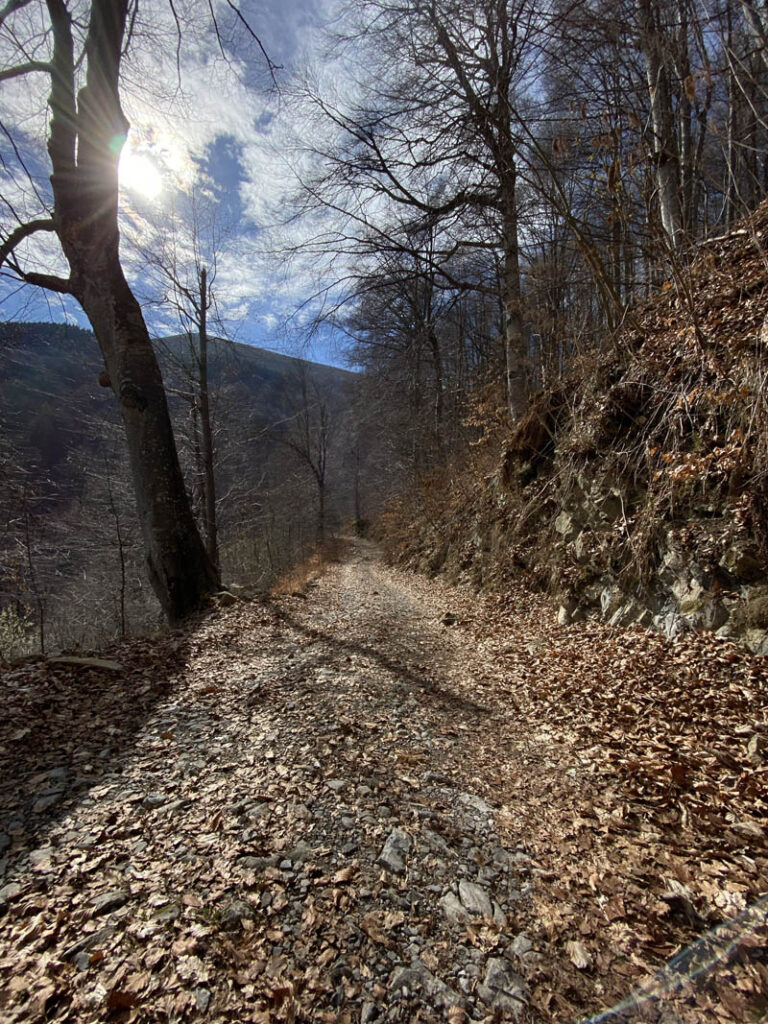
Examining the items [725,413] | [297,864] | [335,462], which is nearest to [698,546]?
[725,413]

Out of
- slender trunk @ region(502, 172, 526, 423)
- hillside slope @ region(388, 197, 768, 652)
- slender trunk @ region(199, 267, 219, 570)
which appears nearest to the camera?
hillside slope @ region(388, 197, 768, 652)

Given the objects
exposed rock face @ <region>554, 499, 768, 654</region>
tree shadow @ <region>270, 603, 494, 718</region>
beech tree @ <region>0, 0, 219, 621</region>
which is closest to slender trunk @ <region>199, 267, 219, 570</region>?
→ beech tree @ <region>0, 0, 219, 621</region>

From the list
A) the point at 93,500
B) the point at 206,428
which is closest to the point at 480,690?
the point at 206,428

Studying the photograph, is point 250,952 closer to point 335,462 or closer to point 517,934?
point 517,934

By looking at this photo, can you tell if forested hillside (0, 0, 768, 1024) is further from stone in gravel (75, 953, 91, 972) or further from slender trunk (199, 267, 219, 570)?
slender trunk (199, 267, 219, 570)

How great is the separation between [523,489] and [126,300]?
21.2ft

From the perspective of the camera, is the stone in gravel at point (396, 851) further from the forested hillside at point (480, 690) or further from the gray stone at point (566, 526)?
the gray stone at point (566, 526)

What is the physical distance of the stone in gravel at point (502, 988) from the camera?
1370 mm

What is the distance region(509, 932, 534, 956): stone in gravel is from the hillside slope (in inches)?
107

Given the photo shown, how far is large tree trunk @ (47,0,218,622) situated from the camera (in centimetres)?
545

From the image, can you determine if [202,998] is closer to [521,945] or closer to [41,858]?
[41,858]

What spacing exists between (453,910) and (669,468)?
4.16 metres

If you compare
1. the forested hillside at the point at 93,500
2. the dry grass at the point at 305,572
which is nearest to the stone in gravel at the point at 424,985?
the dry grass at the point at 305,572

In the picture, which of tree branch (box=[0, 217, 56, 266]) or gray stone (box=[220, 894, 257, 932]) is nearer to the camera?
gray stone (box=[220, 894, 257, 932])
